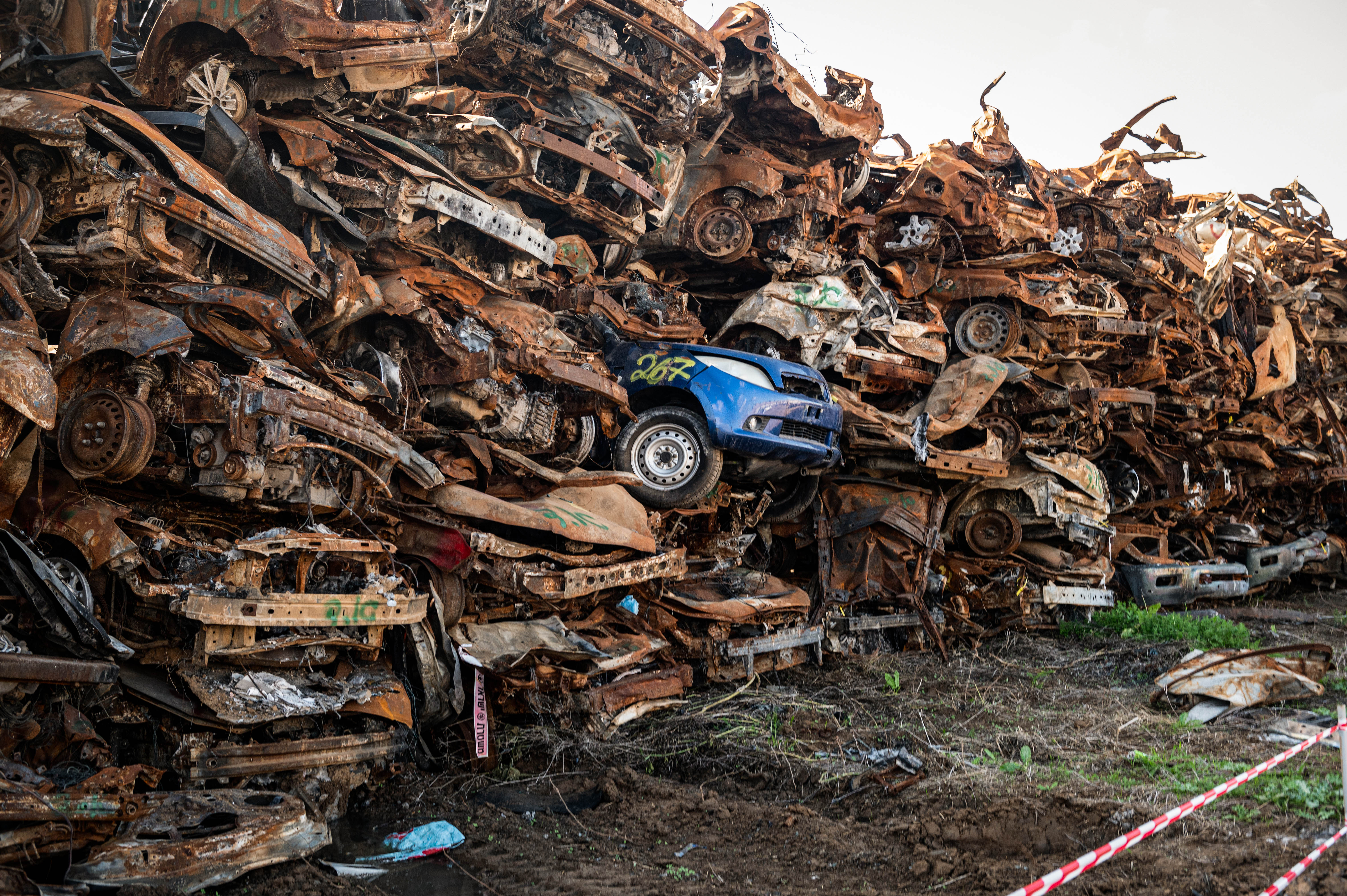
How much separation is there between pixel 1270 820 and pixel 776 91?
10.0 m

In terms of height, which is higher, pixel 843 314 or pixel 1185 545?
pixel 843 314

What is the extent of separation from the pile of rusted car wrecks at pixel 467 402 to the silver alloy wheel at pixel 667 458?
0.04m

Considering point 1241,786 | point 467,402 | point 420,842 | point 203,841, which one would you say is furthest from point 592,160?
point 1241,786

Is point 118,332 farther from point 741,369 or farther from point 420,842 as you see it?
point 741,369

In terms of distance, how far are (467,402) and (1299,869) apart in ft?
19.7

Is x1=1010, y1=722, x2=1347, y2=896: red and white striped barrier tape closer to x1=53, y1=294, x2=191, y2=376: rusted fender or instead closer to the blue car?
x1=53, y1=294, x2=191, y2=376: rusted fender

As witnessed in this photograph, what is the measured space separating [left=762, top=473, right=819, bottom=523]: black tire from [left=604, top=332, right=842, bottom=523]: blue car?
5.26 ft

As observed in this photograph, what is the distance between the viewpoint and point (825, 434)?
9656 mm

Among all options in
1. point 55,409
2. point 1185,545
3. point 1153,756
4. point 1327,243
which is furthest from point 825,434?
point 1327,243

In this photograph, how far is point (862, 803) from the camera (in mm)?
5887

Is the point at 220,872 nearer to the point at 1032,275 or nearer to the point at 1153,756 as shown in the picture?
the point at 1153,756

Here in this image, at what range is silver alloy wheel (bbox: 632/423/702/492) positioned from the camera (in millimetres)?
9164

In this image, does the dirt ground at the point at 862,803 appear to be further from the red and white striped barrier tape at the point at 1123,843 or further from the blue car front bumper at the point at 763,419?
the blue car front bumper at the point at 763,419

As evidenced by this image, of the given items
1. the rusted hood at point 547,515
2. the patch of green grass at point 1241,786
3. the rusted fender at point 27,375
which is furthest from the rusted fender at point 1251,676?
the rusted fender at point 27,375
